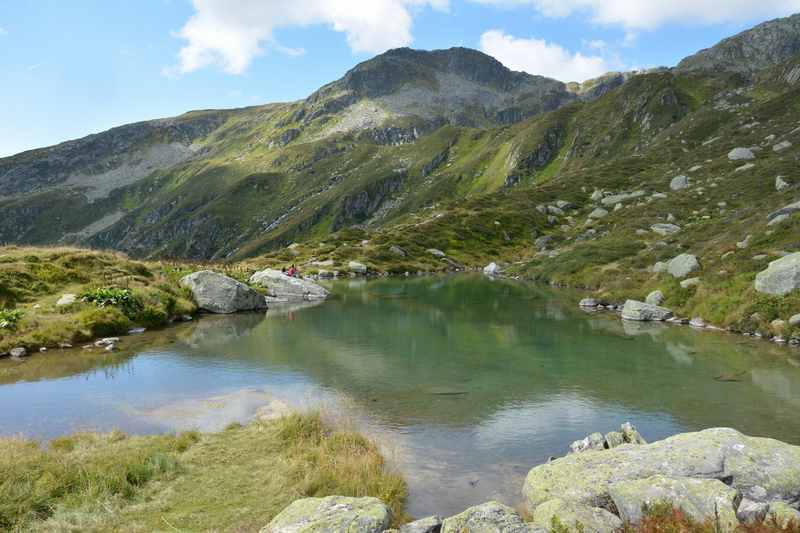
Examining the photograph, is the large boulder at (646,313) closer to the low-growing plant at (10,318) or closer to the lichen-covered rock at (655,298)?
the lichen-covered rock at (655,298)

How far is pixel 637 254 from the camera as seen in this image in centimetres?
6269

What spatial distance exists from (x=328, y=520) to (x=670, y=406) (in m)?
18.3

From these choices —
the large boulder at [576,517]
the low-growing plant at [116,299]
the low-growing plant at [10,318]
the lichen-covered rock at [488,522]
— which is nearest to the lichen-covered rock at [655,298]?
the large boulder at [576,517]

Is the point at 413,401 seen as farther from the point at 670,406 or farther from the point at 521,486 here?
the point at 670,406

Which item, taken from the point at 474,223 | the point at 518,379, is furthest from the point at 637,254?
the point at 474,223

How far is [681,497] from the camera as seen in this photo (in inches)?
439

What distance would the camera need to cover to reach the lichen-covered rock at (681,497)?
414 inches

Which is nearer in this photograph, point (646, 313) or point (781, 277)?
point (781, 277)

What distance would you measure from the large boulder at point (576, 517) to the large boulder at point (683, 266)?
41011 millimetres

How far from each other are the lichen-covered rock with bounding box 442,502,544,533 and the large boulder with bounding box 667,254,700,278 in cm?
4247

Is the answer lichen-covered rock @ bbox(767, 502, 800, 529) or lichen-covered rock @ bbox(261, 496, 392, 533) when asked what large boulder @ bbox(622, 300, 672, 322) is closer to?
lichen-covered rock @ bbox(767, 502, 800, 529)

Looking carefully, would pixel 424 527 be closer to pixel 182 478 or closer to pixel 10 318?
pixel 182 478

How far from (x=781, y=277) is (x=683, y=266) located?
40.1ft

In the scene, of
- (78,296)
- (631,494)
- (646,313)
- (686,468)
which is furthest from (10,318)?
(646,313)
